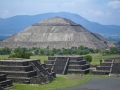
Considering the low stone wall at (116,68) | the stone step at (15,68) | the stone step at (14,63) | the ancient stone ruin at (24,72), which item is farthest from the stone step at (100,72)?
the stone step at (14,63)

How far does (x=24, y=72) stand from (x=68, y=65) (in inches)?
706

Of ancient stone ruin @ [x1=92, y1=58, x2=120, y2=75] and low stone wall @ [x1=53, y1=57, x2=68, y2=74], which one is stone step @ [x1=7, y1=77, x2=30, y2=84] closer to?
low stone wall @ [x1=53, y1=57, x2=68, y2=74]

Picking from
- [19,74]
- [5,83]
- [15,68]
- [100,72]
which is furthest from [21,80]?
[100,72]

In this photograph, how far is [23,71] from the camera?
52.2 meters

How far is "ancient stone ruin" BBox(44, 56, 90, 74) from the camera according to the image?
67.1 meters

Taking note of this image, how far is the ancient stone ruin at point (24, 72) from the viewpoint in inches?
2027

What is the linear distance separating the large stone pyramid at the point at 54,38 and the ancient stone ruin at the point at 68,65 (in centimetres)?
7600

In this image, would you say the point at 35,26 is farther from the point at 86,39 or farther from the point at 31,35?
the point at 86,39

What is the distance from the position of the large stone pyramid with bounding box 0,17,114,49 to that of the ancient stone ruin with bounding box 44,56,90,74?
75997 mm

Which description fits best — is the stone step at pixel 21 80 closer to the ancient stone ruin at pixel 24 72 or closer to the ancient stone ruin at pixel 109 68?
the ancient stone ruin at pixel 24 72

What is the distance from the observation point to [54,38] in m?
156

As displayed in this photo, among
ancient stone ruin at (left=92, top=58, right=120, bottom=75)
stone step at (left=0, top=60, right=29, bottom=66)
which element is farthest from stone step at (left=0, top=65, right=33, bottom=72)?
ancient stone ruin at (left=92, top=58, right=120, bottom=75)

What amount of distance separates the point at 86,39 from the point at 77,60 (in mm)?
84845

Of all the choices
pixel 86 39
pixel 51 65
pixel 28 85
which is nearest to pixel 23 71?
pixel 28 85
